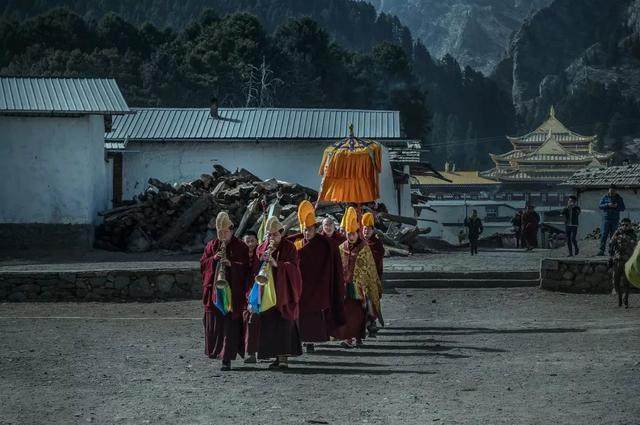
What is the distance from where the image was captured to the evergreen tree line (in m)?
80.5

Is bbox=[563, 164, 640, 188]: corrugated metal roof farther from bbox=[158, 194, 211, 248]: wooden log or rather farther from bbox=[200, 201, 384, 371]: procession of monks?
bbox=[200, 201, 384, 371]: procession of monks

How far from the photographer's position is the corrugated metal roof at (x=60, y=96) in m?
31.3

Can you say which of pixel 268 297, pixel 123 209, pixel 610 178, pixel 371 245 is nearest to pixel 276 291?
pixel 268 297

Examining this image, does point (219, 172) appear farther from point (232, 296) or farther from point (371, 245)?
point (232, 296)

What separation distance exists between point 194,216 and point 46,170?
12.9ft

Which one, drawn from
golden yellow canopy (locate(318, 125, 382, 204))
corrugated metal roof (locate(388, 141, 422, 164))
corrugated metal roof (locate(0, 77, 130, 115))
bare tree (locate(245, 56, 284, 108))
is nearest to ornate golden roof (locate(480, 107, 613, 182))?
bare tree (locate(245, 56, 284, 108))

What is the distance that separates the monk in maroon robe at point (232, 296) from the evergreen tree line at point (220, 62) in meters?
56.6

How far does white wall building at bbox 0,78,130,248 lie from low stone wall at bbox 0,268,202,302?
31.3 ft

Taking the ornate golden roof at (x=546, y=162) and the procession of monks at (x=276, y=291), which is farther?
the ornate golden roof at (x=546, y=162)

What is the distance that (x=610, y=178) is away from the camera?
146 ft

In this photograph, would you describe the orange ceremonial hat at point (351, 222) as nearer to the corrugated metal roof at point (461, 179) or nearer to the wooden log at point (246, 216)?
the wooden log at point (246, 216)

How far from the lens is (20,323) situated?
1847 centimetres

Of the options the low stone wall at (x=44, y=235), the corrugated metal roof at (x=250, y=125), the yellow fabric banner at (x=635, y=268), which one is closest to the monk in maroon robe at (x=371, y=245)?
the yellow fabric banner at (x=635, y=268)

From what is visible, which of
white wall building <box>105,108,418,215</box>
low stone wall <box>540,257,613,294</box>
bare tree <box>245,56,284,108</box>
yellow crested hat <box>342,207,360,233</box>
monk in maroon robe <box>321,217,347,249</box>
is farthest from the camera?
bare tree <box>245,56,284,108</box>
